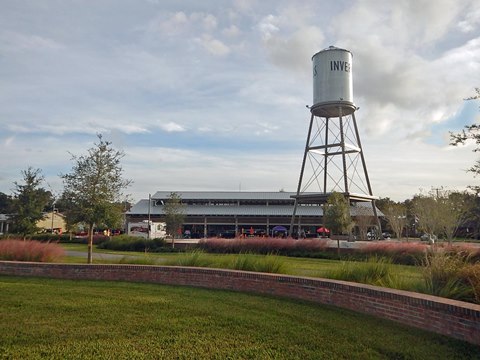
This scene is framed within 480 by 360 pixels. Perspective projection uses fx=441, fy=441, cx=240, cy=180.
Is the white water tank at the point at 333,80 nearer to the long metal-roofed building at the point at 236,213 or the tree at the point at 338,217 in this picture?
the tree at the point at 338,217

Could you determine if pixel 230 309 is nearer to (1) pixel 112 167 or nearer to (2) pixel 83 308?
(2) pixel 83 308

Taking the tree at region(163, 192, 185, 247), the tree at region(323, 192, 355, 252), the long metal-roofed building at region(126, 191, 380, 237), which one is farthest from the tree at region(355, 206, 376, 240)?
the tree at region(163, 192, 185, 247)

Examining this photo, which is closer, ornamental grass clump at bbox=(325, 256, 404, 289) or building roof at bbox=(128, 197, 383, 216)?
ornamental grass clump at bbox=(325, 256, 404, 289)

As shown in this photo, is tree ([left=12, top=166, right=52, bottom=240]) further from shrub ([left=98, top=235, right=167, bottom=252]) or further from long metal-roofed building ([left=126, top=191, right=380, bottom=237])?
long metal-roofed building ([left=126, top=191, right=380, bottom=237])

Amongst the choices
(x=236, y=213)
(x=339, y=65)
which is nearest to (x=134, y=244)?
(x=339, y=65)

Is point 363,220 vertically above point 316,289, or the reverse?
point 363,220

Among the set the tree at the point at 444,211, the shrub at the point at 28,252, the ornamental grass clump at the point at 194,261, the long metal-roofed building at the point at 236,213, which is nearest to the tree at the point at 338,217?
the tree at the point at 444,211

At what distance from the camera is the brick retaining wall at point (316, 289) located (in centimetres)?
626

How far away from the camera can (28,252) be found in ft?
46.0

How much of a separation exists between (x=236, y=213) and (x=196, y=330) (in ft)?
192

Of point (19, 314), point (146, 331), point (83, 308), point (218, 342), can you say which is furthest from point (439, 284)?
point (19, 314)

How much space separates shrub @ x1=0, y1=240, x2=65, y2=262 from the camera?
45.9 feet

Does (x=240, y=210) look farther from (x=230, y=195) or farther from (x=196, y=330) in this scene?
(x=196, y=330)

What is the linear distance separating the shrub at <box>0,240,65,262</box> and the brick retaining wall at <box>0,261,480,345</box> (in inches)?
52.3
